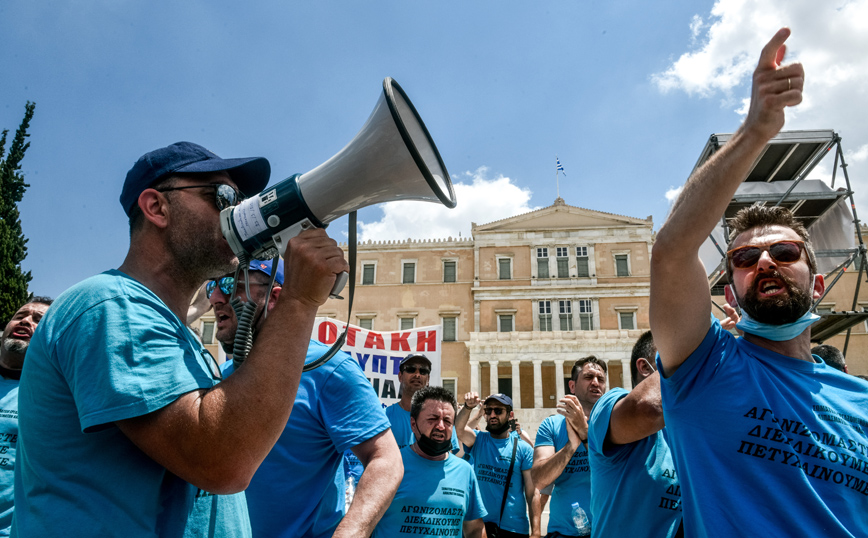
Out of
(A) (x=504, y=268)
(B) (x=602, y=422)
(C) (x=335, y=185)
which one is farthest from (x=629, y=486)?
(A) (x=504, y=268)

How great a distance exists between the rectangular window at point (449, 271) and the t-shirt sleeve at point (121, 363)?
3579cm

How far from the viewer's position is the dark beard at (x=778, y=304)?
1974 millimetres

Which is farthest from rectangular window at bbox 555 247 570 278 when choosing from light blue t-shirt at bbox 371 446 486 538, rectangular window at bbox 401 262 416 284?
light blue t-shirt at bbox 371 446 486 538

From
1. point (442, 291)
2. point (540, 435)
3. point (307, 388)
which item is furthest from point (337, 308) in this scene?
point (307, 388)

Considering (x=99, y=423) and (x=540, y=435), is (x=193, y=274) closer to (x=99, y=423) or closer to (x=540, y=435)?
(x=99, y=423)

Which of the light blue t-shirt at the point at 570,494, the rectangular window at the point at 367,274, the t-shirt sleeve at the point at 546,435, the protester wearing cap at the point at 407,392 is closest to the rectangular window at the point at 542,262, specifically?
the rectangular window at the point at 367,274

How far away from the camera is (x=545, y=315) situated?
35406mm

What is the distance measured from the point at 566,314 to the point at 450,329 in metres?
7.44

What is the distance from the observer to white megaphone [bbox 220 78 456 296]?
1.50 metres

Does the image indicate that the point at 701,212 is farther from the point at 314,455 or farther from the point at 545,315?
the point at 545,315

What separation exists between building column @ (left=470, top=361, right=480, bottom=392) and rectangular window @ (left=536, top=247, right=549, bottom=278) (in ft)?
24.5

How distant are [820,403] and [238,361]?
1922mm

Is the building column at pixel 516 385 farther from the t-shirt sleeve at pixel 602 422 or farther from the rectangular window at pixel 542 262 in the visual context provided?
the t-shirt sleeve at pixel 602 422

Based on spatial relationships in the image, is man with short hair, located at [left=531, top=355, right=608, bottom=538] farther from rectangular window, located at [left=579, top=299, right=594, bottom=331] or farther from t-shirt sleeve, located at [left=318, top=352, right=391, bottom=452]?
rectangular window, located at [left=579, top=299, right=594, bottom=331]
